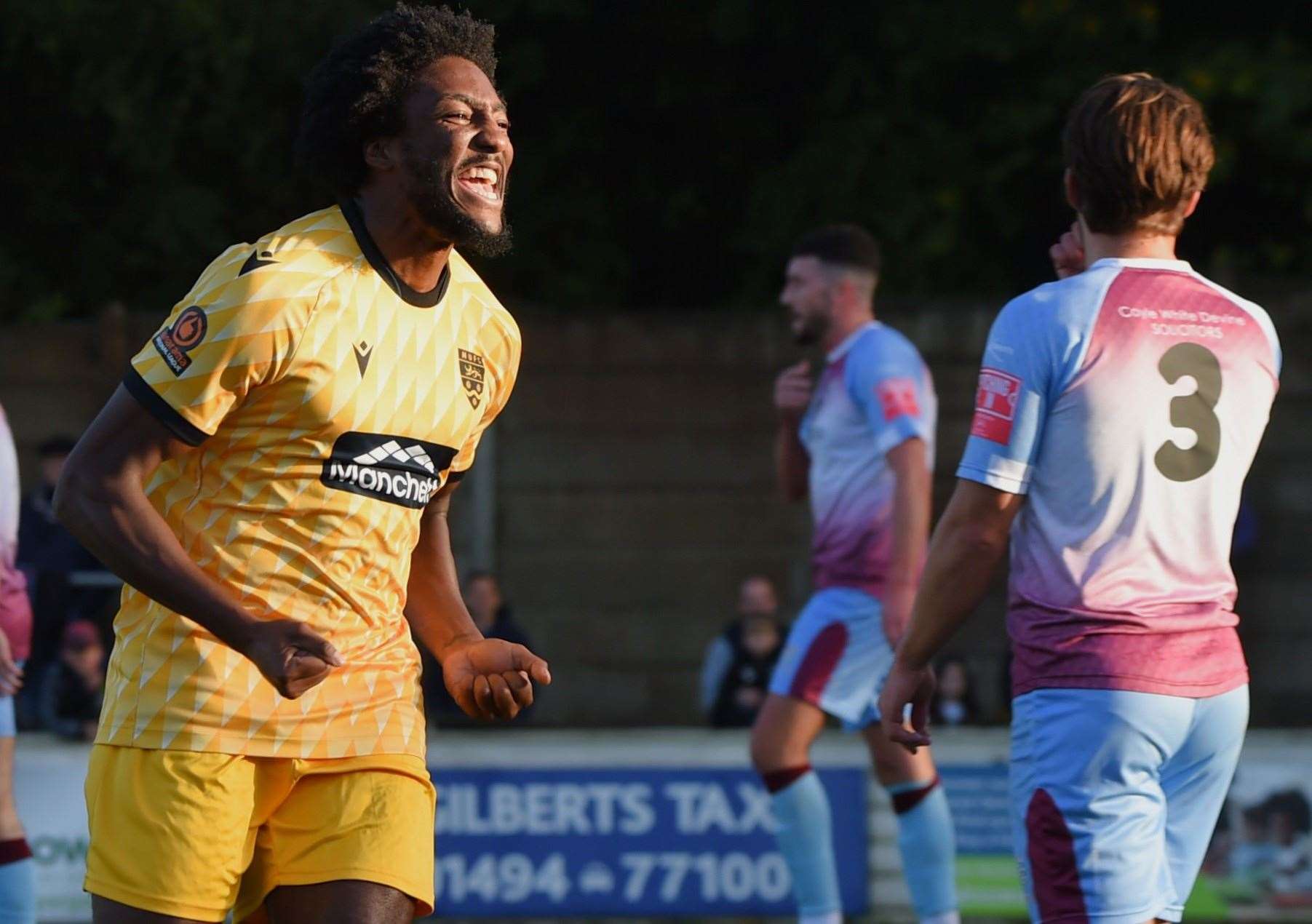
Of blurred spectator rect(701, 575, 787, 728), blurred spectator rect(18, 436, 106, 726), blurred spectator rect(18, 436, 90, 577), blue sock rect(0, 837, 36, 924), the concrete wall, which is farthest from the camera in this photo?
the concrete wall

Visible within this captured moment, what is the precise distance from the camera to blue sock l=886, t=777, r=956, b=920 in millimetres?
6680

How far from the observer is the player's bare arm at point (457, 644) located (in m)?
3.74

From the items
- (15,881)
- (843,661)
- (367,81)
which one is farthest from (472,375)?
(843,661)

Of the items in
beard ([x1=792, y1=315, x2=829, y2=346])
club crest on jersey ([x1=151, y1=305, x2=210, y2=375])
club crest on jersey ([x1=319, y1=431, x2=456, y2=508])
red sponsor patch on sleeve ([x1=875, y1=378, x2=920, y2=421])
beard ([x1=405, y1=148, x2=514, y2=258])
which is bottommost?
club crest on jersey ([x1=319, y1=431, x2=456, y2=508])

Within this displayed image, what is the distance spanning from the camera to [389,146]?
12.5 feet

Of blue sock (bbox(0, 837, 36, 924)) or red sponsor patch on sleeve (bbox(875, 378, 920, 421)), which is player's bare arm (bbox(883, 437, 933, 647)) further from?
blue sock (bbox(0, 837, 36, 924))

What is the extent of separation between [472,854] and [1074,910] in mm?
5351

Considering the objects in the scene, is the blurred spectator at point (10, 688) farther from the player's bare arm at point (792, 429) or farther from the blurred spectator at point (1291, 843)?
the blurred spectator at point (1291, 843)

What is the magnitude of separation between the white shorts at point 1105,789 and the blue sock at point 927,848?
110 inches

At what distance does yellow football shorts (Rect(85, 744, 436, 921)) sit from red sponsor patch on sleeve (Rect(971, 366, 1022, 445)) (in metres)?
1.21

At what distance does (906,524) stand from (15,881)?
284 cm

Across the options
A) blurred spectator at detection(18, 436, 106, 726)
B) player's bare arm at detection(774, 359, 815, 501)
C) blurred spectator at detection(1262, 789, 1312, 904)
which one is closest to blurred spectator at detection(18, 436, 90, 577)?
blurred spectator at detection(18, 436, 106, 726)

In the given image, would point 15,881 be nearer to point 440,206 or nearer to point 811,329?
point 440,206

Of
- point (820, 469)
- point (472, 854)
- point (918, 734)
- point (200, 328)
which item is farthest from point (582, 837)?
point (200, 328)
